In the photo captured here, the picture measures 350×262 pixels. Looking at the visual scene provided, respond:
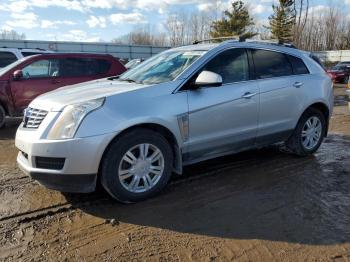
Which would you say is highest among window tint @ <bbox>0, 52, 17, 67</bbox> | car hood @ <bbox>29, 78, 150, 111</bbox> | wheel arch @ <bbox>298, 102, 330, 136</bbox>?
window tint @ <bbox>0, 52, 17, 67</bbox>

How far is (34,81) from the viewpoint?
9727 mm

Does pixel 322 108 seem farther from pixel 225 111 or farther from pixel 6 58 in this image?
pixel 6 58

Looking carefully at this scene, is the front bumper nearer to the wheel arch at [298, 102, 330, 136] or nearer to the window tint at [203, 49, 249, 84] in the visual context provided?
the window tint at [203, 49, 249, 84]

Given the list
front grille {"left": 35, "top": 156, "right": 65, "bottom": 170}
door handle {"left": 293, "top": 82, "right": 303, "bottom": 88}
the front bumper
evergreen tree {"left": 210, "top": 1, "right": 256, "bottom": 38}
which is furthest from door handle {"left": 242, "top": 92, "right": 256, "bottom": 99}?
evergreen tree {"left": 210, "top": 1, "right": 256, "bottom": 38}

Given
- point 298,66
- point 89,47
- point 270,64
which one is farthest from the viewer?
point 89,47

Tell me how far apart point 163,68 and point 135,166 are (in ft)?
4.69

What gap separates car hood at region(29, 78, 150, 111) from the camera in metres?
4.28

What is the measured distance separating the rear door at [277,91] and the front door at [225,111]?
179 millimetres

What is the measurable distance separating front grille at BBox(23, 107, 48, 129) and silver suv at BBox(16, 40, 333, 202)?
15mm

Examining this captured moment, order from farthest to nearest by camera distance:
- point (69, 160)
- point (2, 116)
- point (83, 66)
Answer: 1. point (83, 66)
2. point (2, 116)
3. point (69, 160)

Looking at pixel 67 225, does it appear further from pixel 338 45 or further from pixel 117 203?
pixel 338 45

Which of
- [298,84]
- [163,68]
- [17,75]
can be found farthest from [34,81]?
[298,84]

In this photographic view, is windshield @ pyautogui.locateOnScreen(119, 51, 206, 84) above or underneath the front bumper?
above

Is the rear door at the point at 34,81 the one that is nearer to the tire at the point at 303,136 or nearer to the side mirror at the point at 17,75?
the side mirror at the point at 17,75
